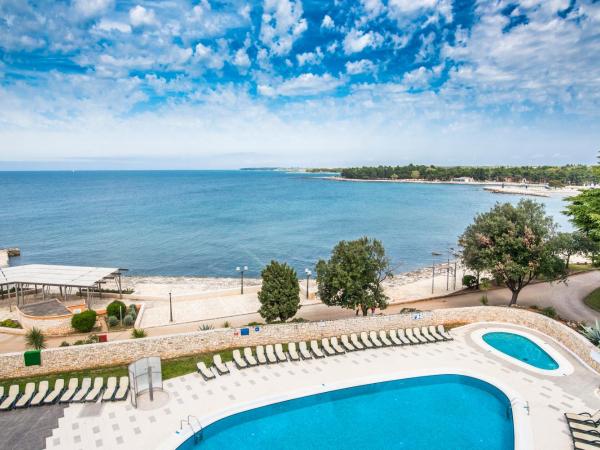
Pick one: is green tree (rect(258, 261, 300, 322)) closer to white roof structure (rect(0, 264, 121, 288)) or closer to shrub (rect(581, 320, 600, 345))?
white roof structure (rect(0, 264, 121, 288))

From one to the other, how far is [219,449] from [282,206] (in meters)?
94.4

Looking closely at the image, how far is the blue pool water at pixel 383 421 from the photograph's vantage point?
43.9ft

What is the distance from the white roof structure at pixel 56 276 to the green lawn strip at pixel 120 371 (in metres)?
9.70

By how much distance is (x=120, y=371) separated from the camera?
17531 millimetres

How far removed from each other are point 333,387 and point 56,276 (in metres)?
21.9

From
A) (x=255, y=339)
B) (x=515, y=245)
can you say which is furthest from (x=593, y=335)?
(x=255, y=339)

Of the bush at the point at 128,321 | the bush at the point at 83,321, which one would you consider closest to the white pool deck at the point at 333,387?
the bush at the point at 83,321

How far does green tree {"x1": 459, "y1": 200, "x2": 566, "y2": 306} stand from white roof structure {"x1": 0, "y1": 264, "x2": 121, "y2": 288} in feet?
84.4

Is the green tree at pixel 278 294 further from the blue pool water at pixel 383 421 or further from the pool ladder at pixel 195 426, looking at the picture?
the pool ladder at pixel 195 426

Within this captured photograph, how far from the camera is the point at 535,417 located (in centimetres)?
1424

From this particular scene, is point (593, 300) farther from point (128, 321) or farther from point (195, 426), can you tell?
point (128, 321)

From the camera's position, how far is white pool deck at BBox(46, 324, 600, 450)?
13.0 meters

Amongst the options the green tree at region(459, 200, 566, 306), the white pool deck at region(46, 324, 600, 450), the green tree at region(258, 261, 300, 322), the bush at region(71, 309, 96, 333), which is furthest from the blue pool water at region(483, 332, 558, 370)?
the bush at region(71, 309, 96, 333)

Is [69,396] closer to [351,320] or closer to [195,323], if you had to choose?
[195,323]
